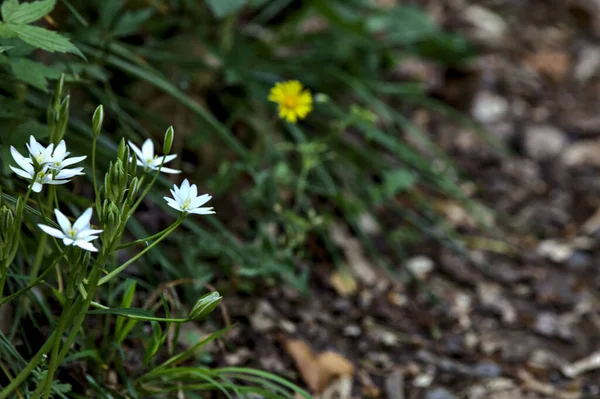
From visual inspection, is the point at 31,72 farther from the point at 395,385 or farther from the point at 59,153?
the point at 395,385

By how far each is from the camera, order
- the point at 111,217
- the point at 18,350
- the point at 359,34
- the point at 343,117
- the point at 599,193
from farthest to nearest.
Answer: the point at 599,193
the point at 359,34
the point at 343,117
the point at 18,350
the point at 111,217

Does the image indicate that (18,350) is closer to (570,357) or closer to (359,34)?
(570,357)

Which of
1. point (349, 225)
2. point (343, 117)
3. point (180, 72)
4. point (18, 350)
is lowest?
point (349, 225)

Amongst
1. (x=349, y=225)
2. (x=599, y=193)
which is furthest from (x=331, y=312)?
(x=599, y=193)

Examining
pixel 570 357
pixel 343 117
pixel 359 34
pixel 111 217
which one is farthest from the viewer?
pixel 359 34

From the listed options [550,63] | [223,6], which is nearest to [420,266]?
[223,6]

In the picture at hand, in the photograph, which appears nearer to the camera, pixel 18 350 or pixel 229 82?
pixel 18 350

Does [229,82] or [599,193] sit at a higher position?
[229,82]

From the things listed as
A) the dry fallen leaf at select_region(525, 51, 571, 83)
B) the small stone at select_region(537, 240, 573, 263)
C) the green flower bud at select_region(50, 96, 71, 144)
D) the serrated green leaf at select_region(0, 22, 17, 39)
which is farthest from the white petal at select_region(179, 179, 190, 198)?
the dry fallen leaf at select_region(525, 51, 571, 83)
